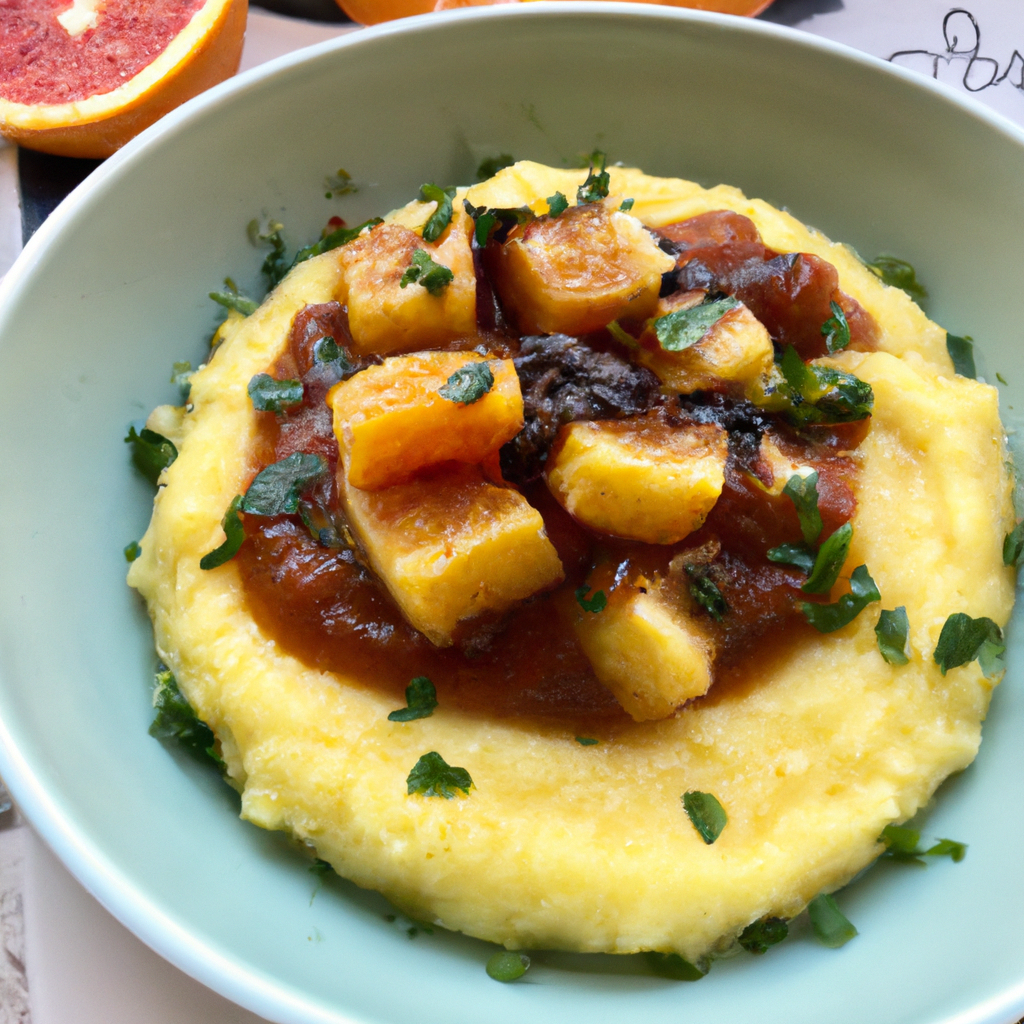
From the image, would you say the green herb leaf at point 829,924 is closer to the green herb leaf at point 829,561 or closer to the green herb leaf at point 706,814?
the green herb leaf at point 706,814

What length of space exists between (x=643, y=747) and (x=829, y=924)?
0.75 metres

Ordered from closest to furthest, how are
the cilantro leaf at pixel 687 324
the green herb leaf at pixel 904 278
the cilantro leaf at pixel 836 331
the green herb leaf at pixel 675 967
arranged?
1. the green herb leaf at pixel 675 967
2. the cilantro leaf at pixel 687 324
3. the cilantro leaf at pixel 836 331
4. the green herb leaf at pixel 904 278

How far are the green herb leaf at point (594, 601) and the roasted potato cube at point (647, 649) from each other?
16 mm

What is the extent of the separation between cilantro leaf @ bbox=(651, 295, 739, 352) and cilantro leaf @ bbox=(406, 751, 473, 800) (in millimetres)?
1499

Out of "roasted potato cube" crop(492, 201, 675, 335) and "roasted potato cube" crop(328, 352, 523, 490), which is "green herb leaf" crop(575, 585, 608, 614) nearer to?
"roasted potato cube" crop(328, 352, 523, 490)

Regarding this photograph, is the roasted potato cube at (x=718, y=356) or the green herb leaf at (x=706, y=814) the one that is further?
the roasted potato cube at (x=718, y=356)

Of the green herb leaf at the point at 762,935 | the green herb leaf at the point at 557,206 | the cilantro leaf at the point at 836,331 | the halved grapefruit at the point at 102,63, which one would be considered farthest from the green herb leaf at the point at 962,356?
the halved grapefruit at the point at 102,63

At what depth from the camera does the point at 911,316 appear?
3535mm

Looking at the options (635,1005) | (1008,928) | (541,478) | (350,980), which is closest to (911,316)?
(541,478)

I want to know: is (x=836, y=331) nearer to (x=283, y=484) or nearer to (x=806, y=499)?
(x=806, y=499)

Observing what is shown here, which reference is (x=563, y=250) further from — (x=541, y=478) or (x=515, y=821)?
(x=515, y=821)

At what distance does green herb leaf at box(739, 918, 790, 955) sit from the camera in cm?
263

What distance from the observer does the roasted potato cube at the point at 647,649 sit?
2582 mm

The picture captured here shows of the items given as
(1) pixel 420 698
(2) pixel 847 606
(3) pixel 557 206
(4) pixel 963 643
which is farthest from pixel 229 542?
(4) pixel 963 643
